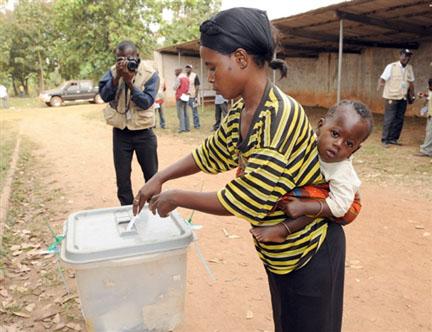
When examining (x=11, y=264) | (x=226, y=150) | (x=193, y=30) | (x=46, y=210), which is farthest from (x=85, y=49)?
(x=226, y=150)

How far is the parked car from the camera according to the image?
20734 mm

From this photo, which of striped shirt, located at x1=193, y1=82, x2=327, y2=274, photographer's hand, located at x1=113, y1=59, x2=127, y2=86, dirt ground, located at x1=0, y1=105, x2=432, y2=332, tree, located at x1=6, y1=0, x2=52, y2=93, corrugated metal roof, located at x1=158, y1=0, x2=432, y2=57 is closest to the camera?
striped shirt, located at x1=193, y1=82, x2=327, y2=274

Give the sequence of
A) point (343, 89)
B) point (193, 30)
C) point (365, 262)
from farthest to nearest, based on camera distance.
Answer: point (193, 30)
point (343, 89)
point (365, 262)

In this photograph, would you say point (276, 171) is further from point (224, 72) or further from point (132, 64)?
point (132, 64)

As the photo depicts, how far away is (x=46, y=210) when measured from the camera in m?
4.59

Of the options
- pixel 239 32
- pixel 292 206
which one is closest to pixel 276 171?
pixel 292 206

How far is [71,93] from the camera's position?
2114cm

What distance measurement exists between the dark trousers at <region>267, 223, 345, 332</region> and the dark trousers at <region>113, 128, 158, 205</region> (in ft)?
7.10

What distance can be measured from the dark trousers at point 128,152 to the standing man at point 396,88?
214 inches

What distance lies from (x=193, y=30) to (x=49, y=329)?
22.4 meters

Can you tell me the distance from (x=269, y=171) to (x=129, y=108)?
2.32 m

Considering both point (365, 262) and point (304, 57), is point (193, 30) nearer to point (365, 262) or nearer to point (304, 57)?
point (304, 57)

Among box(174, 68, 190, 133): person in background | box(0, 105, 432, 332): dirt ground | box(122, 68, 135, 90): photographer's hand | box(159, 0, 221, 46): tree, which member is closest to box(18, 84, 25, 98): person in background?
box(159, 0, 221, 46): tree

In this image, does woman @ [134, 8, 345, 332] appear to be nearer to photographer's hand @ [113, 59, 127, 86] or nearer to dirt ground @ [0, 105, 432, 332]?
dirt ground @ [0, 105, 432, 332]
